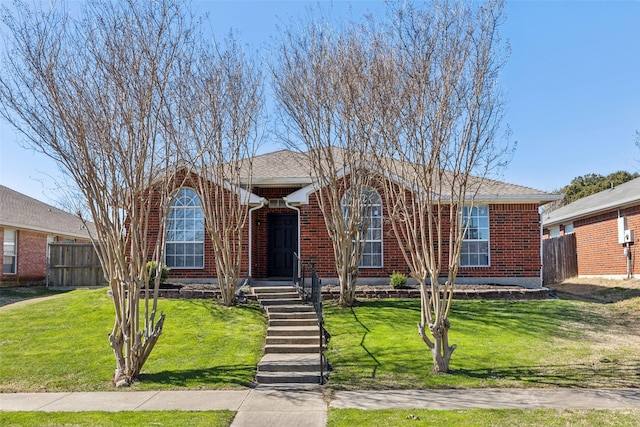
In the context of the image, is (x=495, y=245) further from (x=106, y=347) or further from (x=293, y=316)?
(x=106, y=347)

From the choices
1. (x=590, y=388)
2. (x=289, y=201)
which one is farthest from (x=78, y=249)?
(x=590, y=388)

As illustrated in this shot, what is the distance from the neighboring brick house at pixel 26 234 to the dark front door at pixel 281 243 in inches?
264

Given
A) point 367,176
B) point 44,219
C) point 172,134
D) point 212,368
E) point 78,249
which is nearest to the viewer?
point 212,368

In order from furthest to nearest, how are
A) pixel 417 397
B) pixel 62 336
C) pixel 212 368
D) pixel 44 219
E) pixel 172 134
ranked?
1. pixel 44 219
2. pixel 62 336
3. pixel 172 134
4. pixel 212 368
5. pixel 417 397

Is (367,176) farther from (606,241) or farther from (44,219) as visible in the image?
(44,219)

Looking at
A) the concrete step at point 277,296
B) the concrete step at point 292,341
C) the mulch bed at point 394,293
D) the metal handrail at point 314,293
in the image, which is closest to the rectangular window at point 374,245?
the mulch bed at point 394,293

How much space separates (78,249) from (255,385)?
14.7 meters

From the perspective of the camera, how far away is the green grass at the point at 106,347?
9.14 meters

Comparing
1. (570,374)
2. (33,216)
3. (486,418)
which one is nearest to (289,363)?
(486,418)

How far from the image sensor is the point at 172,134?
1044 cm

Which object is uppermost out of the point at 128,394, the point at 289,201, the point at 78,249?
the point at 289,201

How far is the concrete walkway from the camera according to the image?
7.30 meters

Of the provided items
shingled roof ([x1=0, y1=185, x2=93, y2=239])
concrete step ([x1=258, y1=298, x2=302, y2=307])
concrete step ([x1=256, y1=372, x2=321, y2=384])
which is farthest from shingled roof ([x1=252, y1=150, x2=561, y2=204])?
shingled roof ([x1=0, y1=185, x2=93, y2=239])

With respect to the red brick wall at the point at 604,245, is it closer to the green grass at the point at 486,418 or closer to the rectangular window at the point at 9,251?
the green grass at the point at 486,418
